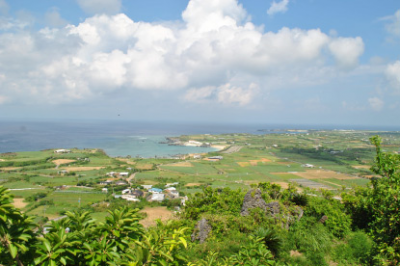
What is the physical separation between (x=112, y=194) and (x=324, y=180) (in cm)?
3812

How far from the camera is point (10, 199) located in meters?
2.16

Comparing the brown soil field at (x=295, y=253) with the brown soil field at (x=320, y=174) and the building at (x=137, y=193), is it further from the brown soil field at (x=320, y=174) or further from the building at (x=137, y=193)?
the brown soil field at (x=320, y=174)

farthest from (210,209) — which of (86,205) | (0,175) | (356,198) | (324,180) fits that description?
(0,175)

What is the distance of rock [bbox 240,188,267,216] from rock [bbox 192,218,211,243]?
214cm

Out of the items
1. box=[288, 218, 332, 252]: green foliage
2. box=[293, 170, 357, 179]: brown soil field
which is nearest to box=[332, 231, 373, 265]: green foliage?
box=[288, 218, 332, 252]: green foliage

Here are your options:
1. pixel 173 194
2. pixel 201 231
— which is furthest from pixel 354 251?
pixel 173 194

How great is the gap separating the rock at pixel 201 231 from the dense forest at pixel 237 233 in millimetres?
46

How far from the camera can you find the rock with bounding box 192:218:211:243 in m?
10.3

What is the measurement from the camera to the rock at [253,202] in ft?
37.5

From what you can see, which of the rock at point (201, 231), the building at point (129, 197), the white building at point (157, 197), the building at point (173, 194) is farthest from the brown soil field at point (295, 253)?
the building at point (129, 197)

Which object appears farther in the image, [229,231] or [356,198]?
[356,198]

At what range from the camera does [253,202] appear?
38.3 ft

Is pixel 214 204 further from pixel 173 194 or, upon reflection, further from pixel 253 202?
pixel 173 194

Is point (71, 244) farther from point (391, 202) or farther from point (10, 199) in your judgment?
point (391, 202)
